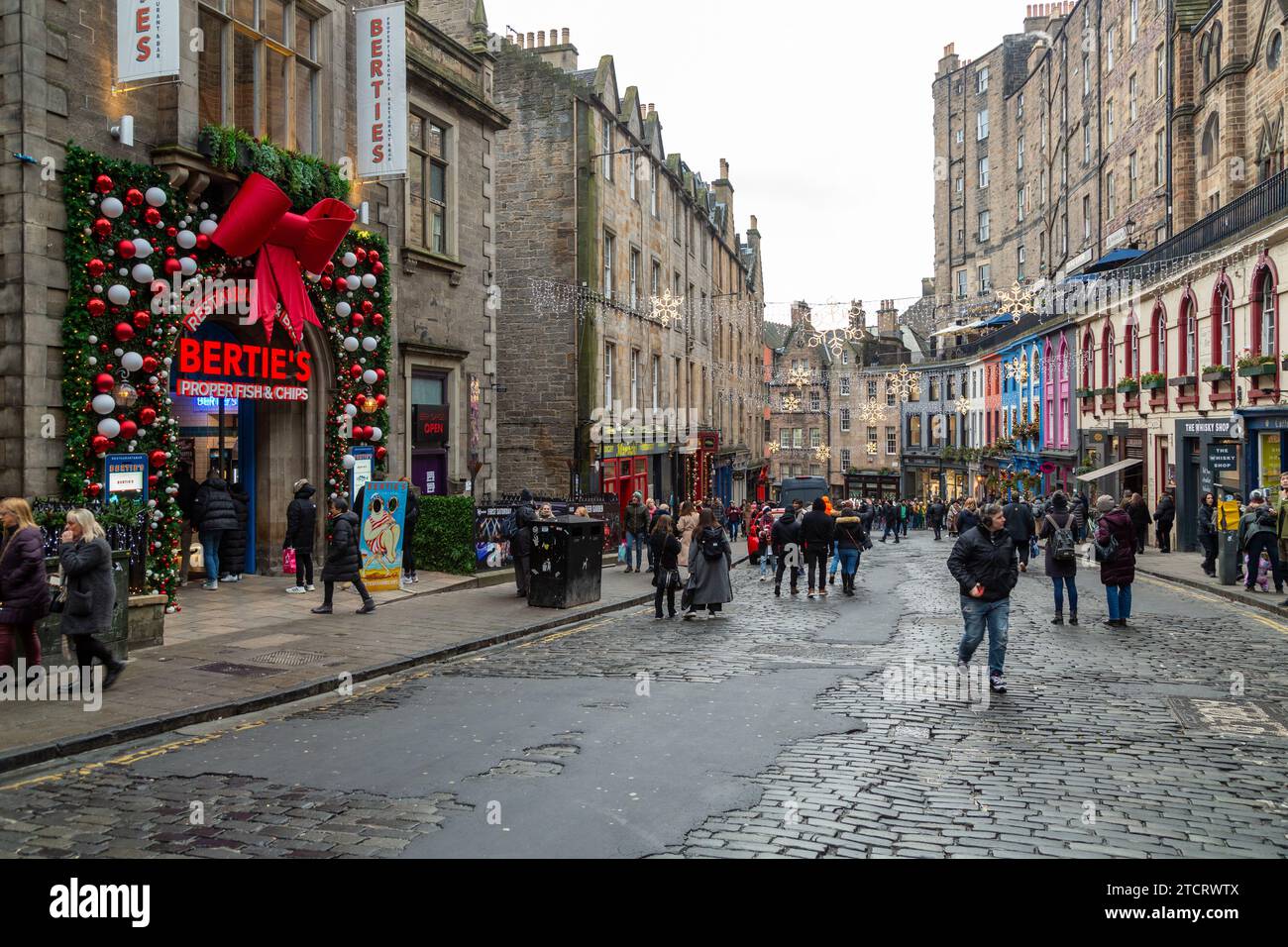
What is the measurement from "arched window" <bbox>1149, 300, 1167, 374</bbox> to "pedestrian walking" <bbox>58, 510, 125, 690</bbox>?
30203 millimetres

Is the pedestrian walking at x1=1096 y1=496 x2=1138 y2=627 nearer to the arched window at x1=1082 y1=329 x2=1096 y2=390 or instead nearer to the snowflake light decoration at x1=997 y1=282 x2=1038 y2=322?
the arched window at x1=1082 y1=329 x2=1096 y2=390

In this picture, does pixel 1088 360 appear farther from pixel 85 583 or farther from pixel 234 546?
pixel 85 583

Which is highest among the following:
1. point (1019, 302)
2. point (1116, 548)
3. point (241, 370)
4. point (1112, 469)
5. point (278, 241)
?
point (1019, 302)

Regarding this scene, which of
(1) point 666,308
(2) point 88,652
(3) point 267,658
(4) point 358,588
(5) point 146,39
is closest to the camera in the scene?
(2) point 88,652

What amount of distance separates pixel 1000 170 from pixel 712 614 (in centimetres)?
5325

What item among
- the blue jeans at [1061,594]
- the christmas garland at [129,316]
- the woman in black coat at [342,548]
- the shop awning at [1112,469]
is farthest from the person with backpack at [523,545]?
the shop awning at [1112,469]

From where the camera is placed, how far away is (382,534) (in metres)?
15.5

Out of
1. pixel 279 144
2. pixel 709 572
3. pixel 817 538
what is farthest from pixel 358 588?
pixel 817 538

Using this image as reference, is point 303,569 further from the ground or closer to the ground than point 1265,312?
closer to the ground

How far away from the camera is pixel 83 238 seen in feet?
40.5

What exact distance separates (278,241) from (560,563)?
→ 632cm

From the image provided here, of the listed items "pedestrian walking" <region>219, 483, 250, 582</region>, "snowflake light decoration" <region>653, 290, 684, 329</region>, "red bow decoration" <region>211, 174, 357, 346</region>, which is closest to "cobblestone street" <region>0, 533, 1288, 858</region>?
"pedestrian walking" <region>219, 483, 250, 582</region>

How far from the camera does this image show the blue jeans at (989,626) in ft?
30.5

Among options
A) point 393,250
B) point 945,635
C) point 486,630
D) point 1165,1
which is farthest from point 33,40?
point 1165,1
